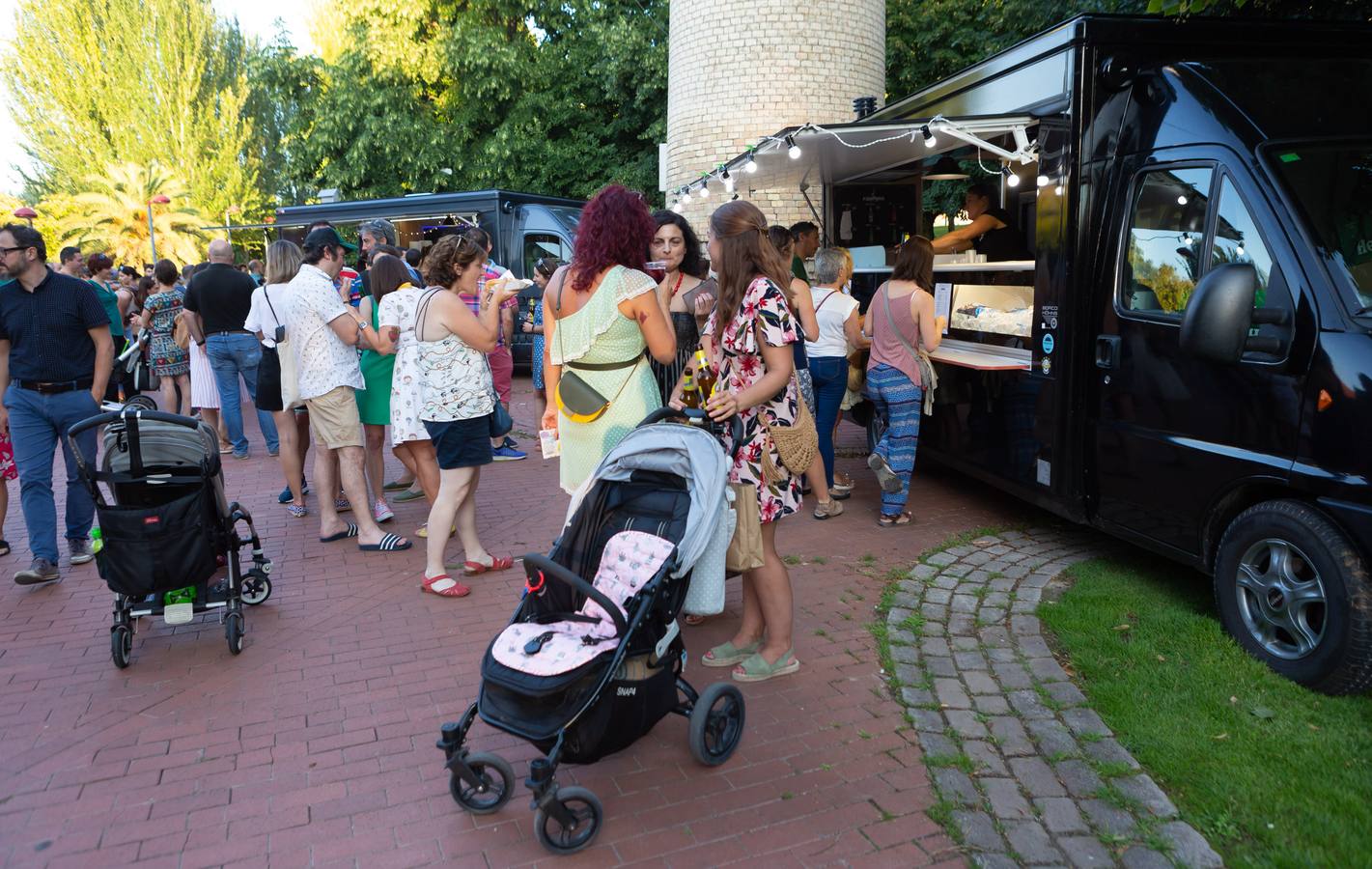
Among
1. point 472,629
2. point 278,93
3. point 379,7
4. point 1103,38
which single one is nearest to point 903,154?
point 1103,38

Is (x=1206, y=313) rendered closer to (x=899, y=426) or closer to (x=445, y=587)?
(x=899, y=426)

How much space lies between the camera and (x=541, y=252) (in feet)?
51.2

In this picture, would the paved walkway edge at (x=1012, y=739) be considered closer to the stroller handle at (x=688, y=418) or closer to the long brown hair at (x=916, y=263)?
the stroller handle at (x=688, y=418)

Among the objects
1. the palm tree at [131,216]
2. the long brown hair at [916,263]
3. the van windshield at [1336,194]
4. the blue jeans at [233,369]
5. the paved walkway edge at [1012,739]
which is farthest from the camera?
the palm tree at [131,216]

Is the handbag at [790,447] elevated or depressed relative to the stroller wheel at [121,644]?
elevated

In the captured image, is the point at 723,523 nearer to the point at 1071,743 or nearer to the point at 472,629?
the point at 1071,743

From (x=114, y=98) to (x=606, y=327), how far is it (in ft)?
139

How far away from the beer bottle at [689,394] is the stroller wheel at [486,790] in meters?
1.81

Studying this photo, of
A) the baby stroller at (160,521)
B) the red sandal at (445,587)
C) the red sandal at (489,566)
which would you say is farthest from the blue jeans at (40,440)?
the red sandal at (489,566)

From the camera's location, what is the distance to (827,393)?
23.8 feet

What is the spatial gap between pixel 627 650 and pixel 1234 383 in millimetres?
3042

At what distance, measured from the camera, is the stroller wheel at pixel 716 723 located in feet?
11.6

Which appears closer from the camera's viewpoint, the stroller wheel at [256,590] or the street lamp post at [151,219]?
the stroller wheel at [256,590]

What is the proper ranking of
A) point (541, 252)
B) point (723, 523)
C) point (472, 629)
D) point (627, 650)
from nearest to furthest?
point (627, 650) < point (723, 523) < point (472, 629) < point (541, 252)
